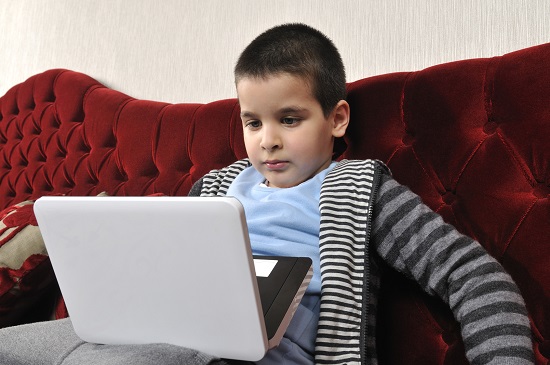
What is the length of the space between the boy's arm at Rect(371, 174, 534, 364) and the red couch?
3.9 inches

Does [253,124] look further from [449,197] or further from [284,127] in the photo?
[449,197]

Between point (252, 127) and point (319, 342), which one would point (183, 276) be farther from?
point (252, 127)

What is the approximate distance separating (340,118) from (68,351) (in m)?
Answer: 0.66

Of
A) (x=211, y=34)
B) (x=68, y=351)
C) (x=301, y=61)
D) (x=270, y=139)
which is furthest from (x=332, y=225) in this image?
(x=211, y=34)

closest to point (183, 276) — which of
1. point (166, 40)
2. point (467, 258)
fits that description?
point (467, 258)

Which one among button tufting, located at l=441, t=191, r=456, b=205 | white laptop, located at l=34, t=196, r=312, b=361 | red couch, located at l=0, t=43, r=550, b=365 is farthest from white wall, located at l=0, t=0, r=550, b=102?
white laptop, located at l=34, t=196, r=312, b=361

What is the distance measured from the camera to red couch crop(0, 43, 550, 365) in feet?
2.86

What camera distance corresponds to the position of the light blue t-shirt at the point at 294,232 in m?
0.81

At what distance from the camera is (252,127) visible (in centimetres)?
101

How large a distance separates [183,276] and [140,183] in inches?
38.1

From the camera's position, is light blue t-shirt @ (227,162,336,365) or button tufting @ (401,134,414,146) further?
button tufting @ (401,134,414,146)

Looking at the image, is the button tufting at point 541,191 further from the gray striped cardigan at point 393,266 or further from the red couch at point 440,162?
the gray striped cardigan at point 393,266

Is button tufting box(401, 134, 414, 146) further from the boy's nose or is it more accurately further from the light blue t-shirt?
the boy's nose

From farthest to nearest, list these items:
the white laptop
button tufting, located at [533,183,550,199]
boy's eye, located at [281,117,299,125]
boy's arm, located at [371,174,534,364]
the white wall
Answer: the white wall
boy's eye, located at [281,117,299,125]
button tufting, located at [533,183,550,199]
boy's arm, located at [371,174,534,364]
the white laptop
